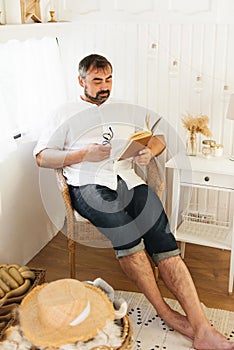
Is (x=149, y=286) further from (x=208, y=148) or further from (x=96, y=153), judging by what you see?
(x=208, y=148)

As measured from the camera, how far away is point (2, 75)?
2721mm

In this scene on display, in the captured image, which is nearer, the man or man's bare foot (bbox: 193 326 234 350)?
man's bare foot (bbox: 193 326 234 350)

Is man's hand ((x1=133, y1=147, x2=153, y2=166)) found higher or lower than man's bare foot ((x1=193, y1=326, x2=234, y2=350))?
higher

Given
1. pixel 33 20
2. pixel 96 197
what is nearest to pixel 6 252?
pixel 96 197

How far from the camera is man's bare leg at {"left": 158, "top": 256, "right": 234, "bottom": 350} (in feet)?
7.59

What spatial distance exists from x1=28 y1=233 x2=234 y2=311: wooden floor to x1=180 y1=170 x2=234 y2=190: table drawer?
0.52 meters

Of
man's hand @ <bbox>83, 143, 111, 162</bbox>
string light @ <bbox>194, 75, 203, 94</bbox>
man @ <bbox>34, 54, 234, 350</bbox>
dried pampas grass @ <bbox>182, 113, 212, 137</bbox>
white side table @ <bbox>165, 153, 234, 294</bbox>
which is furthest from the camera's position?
string light @ <bbox>194, 75, 203, 94</bbox>

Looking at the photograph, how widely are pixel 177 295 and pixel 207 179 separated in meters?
0.66

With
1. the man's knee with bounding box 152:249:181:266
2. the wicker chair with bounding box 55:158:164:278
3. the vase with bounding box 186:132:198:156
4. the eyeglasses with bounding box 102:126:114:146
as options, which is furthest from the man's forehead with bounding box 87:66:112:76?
the man's knee with bounding box 152:249:181:266

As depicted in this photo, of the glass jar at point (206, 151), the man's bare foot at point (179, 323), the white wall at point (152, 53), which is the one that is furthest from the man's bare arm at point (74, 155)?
the man's bare foot at point (179, 323)

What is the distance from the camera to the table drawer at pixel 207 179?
2742 millimetres

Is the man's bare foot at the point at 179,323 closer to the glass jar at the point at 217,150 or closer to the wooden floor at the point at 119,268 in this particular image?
the wooden floor at the point at 119,268

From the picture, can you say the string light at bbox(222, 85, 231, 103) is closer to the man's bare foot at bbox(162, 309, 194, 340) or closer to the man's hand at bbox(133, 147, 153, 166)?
the man's hand at bbox(133, 147, 153, 166)

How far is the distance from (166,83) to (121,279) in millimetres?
1162
